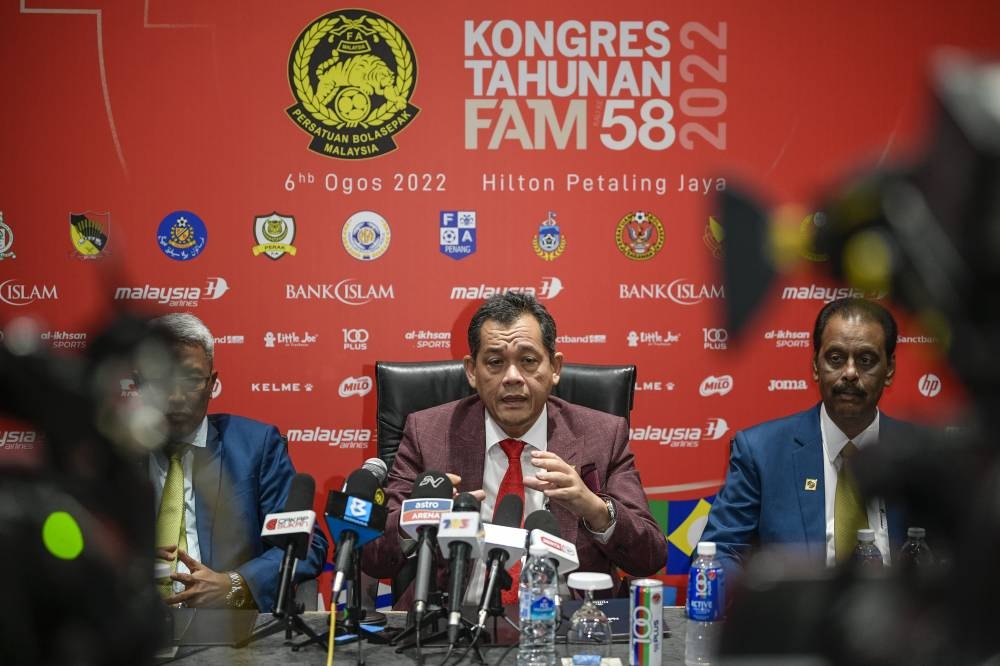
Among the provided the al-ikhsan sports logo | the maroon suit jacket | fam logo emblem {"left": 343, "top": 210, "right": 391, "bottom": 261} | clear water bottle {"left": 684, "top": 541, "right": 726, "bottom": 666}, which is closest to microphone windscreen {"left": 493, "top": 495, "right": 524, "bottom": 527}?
clear water bottle {"left": 684, "top": 541, "right": 726, "bottom": 666}

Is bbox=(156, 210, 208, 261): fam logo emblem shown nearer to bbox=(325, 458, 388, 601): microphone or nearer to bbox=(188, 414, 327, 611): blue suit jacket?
bbox=(188, 414, 327, 611): blue suit jacket

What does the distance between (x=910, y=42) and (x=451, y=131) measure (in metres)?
1.93

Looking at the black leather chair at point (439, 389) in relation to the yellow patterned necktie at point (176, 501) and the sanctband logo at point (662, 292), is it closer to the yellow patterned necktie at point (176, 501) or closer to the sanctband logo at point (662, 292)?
the yellow patterned necktie at point (176, 501)

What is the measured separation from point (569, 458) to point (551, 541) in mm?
923

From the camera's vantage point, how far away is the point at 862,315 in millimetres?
2834

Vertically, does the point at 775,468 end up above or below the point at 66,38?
below

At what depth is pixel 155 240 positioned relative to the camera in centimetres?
398

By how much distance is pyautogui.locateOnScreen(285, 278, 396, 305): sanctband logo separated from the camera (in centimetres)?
401

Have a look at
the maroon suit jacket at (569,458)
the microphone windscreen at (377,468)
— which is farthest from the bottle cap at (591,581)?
the maroon suit jacket at (569,458)

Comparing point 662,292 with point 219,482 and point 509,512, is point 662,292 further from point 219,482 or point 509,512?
point 509,512

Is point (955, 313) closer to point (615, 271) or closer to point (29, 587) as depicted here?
point (29, 587)

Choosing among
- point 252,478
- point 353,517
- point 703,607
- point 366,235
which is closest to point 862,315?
point 703,607

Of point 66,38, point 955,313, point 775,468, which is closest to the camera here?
point 955,313

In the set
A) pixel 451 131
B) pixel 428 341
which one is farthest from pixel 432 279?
pixel 451 131
